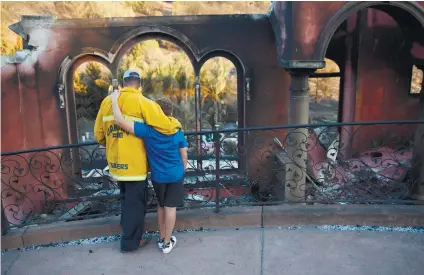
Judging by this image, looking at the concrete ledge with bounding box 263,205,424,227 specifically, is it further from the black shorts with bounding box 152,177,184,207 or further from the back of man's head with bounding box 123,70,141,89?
the back of man's head with bounding box 123,70,141,89

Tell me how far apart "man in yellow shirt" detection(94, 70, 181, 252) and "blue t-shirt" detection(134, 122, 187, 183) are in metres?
0.06

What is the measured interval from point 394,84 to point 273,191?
4.31m

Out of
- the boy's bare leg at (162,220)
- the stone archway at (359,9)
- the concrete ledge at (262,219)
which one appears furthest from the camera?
the stone archway at (359,9)

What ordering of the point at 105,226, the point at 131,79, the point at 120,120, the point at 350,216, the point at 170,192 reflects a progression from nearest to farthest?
the point at 120,120 → the point at 131,79 → the point at 170,192 → the point at 105,226 → the point at 350,216

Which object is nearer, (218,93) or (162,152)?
(162,152)

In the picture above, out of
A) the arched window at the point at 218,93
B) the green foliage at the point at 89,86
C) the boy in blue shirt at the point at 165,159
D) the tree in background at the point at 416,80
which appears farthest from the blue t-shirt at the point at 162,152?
the tree in background at the point at 416,80

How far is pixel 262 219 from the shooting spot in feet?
14.0

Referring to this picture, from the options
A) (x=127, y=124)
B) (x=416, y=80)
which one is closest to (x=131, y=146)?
(x=127, y=124)

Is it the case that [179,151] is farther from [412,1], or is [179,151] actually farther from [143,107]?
[412,1]

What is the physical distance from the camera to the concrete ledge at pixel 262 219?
4.13m

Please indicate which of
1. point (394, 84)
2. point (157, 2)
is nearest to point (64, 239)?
point (394, 84)

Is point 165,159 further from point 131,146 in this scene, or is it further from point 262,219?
point 262,219

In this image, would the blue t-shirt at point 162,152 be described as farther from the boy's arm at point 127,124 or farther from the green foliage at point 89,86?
the green foliage at point 89,86

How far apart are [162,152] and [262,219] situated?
5.05 ft
